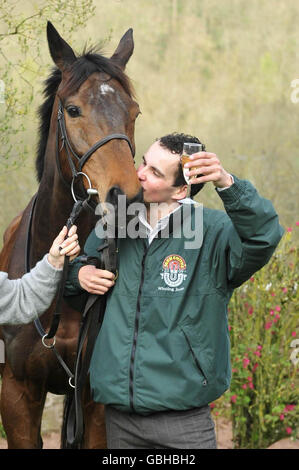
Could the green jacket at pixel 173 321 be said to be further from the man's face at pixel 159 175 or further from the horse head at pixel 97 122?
the horse head at pixel 97 122

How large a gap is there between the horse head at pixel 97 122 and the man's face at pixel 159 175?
0.07m

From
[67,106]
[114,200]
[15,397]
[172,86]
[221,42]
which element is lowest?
[15,397]

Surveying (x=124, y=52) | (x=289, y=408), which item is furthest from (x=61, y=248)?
(x=289, y=408)

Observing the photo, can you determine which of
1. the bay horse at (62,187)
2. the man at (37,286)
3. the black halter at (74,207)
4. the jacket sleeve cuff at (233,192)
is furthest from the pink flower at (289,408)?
the jacket sleeve cuff at (233,192)

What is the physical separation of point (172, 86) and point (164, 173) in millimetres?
6621

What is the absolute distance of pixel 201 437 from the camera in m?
2.26

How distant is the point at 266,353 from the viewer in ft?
14.7

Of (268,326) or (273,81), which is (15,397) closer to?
(268,326)

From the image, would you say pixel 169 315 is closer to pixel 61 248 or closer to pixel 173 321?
pixel 173 321

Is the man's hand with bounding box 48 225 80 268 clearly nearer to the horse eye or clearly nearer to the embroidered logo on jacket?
the embroidered logo on jacket

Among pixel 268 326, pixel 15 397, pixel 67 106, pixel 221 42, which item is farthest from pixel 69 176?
pixel 221 42

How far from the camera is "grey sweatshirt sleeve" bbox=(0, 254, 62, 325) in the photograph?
2293 mm

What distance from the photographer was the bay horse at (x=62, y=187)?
105 inches

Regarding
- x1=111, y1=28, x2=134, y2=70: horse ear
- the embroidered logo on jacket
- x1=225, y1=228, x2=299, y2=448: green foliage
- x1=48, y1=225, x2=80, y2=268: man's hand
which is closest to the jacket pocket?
the embroidered logo on jacket
